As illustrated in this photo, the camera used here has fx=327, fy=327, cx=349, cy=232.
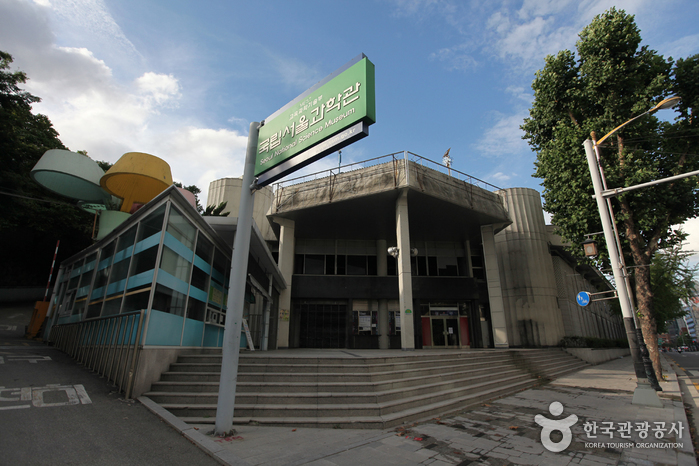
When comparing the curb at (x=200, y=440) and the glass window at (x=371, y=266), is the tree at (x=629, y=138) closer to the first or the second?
the glass window at (x=371, y=266)

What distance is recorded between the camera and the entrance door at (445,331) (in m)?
23.0

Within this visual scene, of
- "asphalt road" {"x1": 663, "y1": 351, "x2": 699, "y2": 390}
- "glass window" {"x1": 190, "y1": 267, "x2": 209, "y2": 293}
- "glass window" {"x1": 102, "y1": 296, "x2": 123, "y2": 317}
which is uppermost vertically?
"glass window" {"x1": 190, "y1": 267, "x2": 209, "y2": 293}

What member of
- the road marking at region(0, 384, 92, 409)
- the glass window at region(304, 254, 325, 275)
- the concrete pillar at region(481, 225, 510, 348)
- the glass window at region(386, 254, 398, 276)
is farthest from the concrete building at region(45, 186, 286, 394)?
the concrete pillar at region(481, 225, 510, 348)

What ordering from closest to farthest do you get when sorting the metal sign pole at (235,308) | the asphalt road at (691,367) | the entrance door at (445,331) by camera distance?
the metal sign pole at (235,308) < the asphalt road at (691,367) < the entrance door at (445,331)

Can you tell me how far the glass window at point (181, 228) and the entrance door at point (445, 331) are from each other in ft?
61.1

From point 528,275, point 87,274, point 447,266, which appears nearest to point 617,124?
point 447,266

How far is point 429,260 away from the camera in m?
25.3

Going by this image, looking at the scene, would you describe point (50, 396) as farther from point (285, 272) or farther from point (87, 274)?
point (285, 272)

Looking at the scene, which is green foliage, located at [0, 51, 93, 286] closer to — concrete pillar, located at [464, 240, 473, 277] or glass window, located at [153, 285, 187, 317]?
glass window, located at [153, 285, 187, 317]

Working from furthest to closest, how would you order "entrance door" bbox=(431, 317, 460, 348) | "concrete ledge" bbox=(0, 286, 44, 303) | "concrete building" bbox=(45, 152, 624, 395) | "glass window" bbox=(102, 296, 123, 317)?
"concrete ledge" bbox=(0, 286, 44, 303), "entrance door" bbox=(431, 317, 460, 348), "concrete building" bbox=(45, 152, 624, 395), "glass window" bbox=(102, 296, 123, 317)

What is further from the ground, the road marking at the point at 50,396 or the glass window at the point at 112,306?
the glass window at the point at 112,306

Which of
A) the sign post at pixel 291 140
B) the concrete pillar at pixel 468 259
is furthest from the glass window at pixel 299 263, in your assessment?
the sign post at pixel 291 140

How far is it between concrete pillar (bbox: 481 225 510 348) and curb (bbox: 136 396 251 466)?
2019 cm

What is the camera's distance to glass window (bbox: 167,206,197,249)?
8.09 metres
